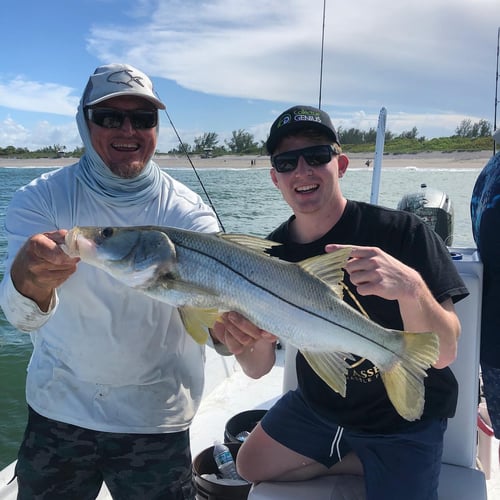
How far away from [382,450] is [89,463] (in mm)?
1310

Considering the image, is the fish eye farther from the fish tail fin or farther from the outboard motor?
the outboard motor

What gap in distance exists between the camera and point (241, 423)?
11.4ft

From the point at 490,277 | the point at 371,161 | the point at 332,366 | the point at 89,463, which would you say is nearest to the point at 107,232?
the point at 332,366

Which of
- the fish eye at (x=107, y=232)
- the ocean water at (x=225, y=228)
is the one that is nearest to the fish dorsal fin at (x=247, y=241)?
the fish eye at (x=107, y=232)

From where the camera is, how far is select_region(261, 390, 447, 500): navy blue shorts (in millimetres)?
2133

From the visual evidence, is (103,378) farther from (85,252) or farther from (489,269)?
(489,269)

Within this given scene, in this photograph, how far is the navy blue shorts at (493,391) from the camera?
8.24 ft

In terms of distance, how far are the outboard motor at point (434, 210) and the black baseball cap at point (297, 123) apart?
283 cm

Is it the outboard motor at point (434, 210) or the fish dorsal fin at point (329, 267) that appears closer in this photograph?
the fish dorsal fin at point (329, 267)

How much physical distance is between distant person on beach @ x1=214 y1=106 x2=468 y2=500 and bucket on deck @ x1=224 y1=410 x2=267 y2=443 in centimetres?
73

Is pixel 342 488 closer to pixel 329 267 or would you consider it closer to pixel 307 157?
pixel 329 267

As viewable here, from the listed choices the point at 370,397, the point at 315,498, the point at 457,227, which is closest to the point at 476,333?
the point at 370,397

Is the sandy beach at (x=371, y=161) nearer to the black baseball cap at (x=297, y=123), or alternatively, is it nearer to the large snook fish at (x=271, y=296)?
the black baseball cap at (x=297, y=123)

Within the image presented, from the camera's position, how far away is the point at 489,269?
8.42 ft
